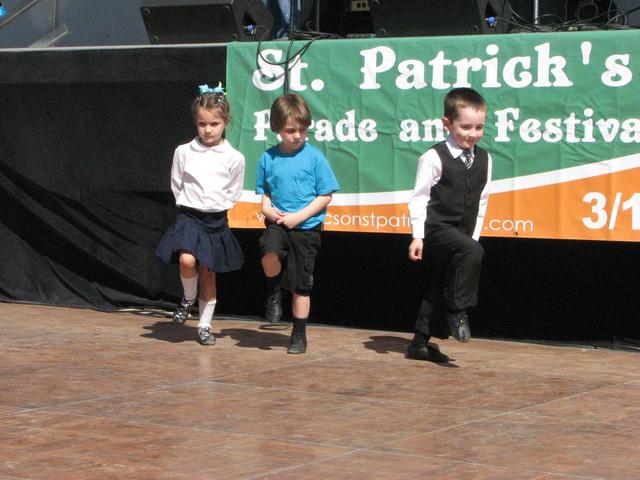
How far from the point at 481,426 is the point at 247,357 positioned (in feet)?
7.48

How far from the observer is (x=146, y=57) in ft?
30.4

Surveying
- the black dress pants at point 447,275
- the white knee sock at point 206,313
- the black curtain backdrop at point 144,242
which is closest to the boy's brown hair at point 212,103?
the black curtain backdrop at point 144,242

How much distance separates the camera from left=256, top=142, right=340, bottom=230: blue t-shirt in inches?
303

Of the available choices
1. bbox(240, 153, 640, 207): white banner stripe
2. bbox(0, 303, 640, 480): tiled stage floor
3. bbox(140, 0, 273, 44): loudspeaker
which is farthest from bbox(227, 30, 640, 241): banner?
bbox(0, 303, 640, 480): tiled stage floor

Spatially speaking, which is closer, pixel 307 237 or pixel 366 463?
pixel 366 463

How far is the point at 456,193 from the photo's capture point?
7285 millimetres

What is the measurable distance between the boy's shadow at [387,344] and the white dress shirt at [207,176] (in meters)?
1.30

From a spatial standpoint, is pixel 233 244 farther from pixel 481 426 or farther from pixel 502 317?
pixel 481 426

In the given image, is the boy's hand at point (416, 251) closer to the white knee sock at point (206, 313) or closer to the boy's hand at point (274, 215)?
the boy's hand at point (274, 215)

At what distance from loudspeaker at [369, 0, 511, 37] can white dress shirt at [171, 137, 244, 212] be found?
1427 mm

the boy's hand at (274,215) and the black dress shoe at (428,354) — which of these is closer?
the black dress shoe at (428,354)

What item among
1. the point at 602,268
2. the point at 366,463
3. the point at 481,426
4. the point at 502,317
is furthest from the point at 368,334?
the point at 366,463

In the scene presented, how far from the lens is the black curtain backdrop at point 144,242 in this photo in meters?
8.43

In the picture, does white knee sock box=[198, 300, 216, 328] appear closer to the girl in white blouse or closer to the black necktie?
the girl in white blouse
